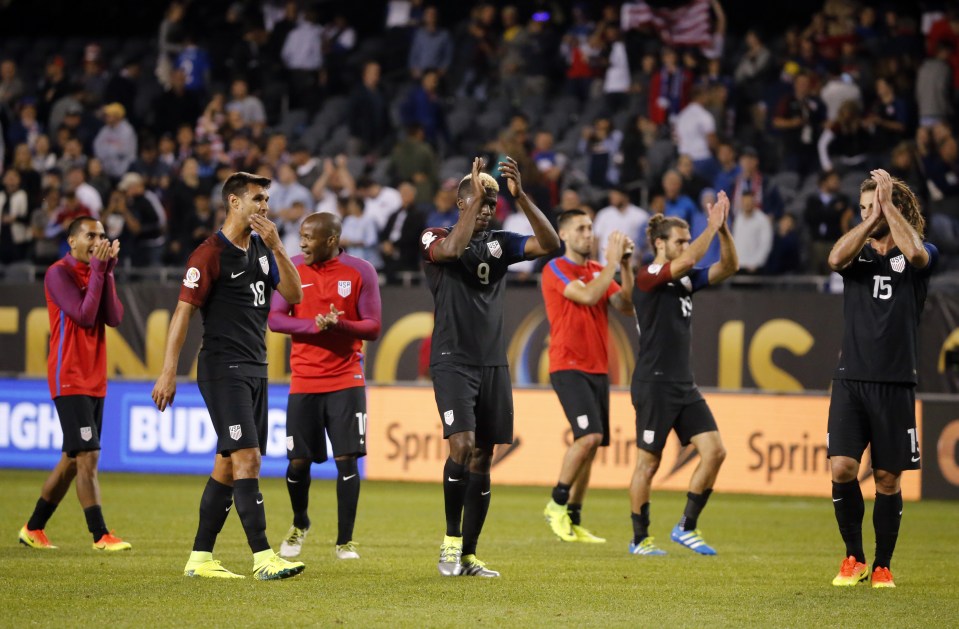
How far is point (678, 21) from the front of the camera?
22.3m

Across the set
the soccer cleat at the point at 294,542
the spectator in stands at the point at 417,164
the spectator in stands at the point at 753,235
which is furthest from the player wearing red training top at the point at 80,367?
the spectator in stands at the point at 417,164

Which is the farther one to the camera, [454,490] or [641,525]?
[641,525]

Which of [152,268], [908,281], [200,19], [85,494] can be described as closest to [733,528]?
[908,281]

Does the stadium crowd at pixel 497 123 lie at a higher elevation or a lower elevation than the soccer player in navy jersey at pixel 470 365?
higher

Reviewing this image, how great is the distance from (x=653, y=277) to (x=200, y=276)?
3.85m

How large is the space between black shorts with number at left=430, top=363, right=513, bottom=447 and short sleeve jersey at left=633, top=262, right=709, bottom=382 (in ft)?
6.81

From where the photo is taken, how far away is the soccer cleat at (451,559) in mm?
8984

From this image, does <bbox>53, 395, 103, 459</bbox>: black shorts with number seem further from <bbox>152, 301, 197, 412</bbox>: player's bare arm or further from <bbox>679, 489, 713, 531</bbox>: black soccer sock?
<bbox>679, 489, 713, 531</bbox>: black soccer sock

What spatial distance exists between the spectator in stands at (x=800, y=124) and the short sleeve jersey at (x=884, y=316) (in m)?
11.6

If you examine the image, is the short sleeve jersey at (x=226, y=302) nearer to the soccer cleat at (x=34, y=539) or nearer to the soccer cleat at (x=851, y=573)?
the soccer cleat at (x=34, y=539)

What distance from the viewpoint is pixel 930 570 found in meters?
9.85

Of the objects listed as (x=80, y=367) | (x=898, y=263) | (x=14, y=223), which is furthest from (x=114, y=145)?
(x=898, y=263)

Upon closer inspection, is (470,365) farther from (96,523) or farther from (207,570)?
(96,523)

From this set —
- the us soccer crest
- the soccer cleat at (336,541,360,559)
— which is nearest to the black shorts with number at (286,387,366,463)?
the soccer cleat at (336,541,360,559)
